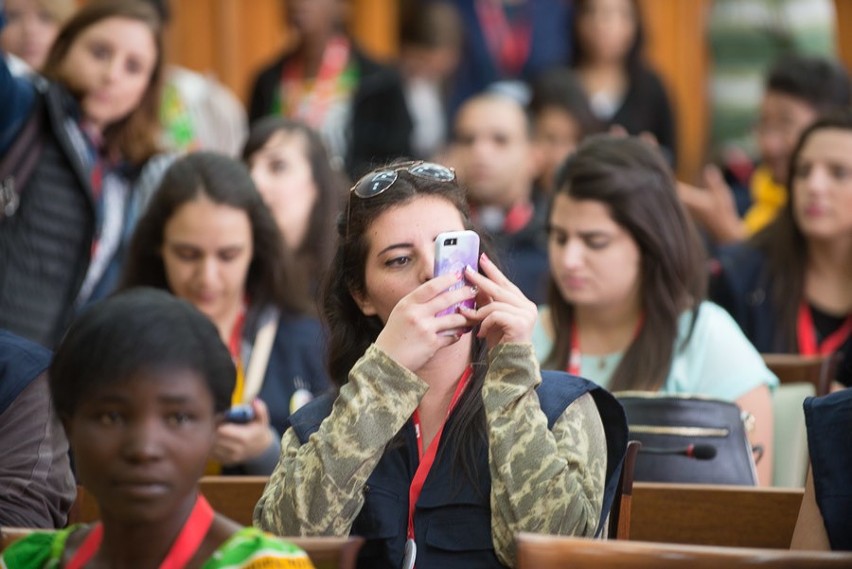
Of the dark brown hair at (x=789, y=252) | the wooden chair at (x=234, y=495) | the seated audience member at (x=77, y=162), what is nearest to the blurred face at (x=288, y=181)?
the seated audience member at (x=77, y=162)

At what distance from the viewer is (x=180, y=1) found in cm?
770

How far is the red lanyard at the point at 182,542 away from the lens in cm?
184

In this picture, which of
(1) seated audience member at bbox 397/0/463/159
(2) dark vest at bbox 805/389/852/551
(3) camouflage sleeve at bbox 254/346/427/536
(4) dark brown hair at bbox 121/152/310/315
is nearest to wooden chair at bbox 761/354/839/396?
(2) dark vest at bbox 805/389/852/551

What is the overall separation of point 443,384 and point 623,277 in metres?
1.19

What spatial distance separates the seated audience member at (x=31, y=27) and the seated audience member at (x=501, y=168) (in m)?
1.71

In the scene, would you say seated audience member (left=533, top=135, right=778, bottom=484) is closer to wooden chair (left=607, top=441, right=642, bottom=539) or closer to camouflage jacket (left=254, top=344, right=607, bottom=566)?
wooden chair (left=607, top=441, right=642, bottom=539)

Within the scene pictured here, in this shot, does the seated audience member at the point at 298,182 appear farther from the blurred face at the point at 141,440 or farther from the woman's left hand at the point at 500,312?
the blurred face at the point at 141,440

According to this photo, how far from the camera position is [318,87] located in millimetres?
6359

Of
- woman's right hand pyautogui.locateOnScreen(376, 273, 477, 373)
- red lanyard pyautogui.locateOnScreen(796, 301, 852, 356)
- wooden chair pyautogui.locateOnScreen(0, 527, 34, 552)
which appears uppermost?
woman's right hand pyautogui.locateOnScreen(376, 273, 477, 373)

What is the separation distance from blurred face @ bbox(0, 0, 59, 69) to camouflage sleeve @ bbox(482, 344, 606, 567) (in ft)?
10.7

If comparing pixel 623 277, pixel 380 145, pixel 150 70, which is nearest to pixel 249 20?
pixel 380 145

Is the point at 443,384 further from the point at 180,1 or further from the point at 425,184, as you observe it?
the point at 180,1

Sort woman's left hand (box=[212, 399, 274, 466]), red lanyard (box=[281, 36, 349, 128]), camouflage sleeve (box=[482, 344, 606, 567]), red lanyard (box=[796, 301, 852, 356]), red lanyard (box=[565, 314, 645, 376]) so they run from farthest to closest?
red lanyard (box=[281, 36, 349, 128]) < red lanyard (box=[796, 301, 852, 356]) < red lanyard (box=[565, 314, 645, 376]) < woman's left hand (box=[212, 399, 274, 466]) < camouflage sleeve (box=[482, 344, 606, 567])

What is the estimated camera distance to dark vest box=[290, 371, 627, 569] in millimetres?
2383
